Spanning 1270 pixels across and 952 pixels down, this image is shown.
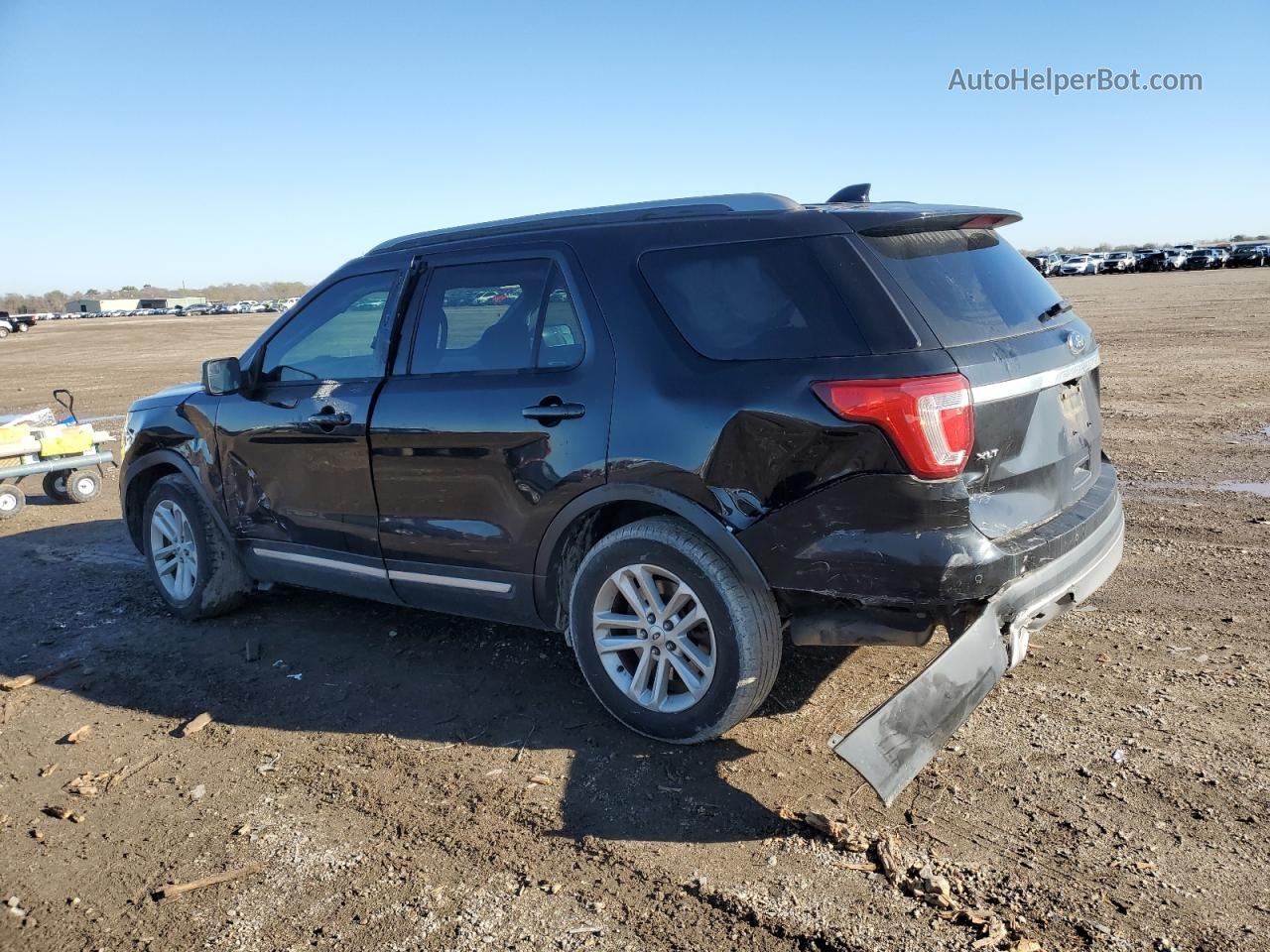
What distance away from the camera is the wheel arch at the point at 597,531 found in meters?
3.44

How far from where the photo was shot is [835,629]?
342 cm

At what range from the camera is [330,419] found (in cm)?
466

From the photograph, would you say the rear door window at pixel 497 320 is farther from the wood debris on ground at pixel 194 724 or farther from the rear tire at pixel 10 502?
the rear tire at pixel 10 502

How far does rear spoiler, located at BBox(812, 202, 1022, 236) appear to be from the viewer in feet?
11.2

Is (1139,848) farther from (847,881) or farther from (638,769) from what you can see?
(638,769)

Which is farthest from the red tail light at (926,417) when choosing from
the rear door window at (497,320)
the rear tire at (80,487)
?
the rear tire at (80,487)

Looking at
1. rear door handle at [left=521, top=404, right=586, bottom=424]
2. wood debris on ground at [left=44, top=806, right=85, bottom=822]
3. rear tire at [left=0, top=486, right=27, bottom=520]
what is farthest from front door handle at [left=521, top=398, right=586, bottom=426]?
rear tire at [left=0, top=486, right=27, bottom=520]

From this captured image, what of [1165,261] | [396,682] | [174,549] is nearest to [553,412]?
[396,682]

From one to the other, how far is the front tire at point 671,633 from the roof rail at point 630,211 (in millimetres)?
1240

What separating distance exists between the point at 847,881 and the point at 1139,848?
92cm

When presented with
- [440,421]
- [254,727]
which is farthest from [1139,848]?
[254,727]

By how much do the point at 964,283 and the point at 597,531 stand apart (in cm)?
177

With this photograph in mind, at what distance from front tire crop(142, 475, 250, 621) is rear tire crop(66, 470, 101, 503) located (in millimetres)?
4423

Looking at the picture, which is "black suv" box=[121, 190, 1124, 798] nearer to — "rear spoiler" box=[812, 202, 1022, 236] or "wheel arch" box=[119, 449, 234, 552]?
"rear spoiler" box=[812, 202, 1022, 236]
